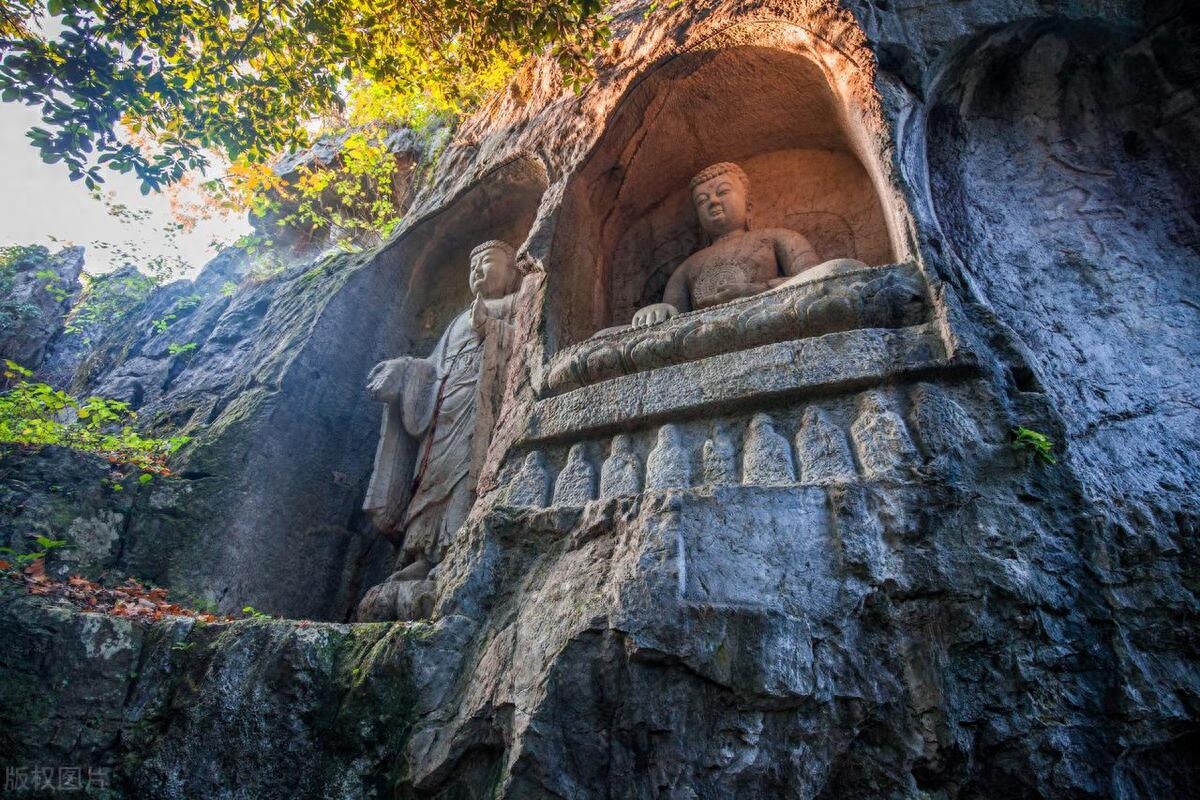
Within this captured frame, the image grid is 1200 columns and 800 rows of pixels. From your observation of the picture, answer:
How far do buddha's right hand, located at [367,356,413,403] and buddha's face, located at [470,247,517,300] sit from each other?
907 millimetres

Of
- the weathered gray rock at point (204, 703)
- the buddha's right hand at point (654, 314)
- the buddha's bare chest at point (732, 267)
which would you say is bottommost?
the weathered gray rock at point (204, 703)

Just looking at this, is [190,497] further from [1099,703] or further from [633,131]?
[1099,703]

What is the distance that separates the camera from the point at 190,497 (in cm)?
456

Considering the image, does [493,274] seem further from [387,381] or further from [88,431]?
[88,431]

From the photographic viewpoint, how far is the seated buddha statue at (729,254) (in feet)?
14.8

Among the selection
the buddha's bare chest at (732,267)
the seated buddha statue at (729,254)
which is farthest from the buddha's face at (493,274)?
the buddha's bare chest at (732,267)

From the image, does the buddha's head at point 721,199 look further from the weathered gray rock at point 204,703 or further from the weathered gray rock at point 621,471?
the weathered gray rock at point 204,703

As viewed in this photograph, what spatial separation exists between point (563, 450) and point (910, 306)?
1.71 meters

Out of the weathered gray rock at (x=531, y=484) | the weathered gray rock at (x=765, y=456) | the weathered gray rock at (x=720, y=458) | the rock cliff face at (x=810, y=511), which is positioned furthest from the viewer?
the weathered gray rock at (x=531, y=484)

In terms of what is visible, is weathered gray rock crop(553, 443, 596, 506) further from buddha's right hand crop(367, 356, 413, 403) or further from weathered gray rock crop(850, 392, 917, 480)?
buddha's right hand crop(367, 356, 413, 403)

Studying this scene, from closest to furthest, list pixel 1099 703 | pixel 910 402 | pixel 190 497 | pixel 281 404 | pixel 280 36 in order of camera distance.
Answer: pixel 1099 703
pixel 910 402
pixel 190 497
pixel 280 36
pixel 281 404

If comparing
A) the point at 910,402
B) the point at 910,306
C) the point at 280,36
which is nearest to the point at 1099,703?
the point at 910,402

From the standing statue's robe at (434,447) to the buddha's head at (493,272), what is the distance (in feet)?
1.09

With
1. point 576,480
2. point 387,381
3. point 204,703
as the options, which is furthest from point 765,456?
point 387,381
